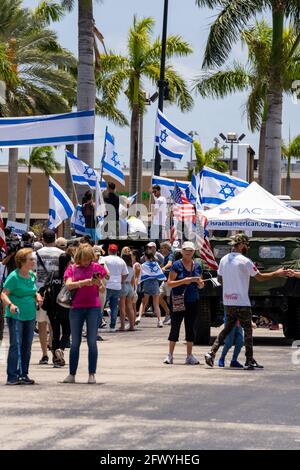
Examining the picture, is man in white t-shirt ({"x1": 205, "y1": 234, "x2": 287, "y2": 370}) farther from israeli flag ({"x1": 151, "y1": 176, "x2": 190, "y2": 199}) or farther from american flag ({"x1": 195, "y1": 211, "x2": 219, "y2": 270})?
israeli flag ({"x1": 151, "y1": 176, "x2": 190, "y2": 199})

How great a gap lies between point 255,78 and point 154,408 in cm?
3643

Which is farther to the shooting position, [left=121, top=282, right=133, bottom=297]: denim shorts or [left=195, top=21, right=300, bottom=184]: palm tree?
[left=195, top=21, right=300, bottom=184]: palm tree

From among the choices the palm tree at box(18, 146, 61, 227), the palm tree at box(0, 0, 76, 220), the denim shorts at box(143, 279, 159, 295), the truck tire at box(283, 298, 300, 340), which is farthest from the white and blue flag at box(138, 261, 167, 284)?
the palm tree at box(18, 146, 61, 227)

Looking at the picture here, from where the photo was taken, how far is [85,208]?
91.8ft

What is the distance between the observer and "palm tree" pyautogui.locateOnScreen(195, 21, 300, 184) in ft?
137

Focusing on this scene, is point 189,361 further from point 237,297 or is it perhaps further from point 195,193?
point 195,193

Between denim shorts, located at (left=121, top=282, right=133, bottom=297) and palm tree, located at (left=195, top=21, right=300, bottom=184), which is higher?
palm tree, located at (left=195, top=21, right=300, bottom=184)

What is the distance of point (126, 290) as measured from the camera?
25.8 m

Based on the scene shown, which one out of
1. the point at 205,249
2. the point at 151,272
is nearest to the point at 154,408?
the point at 205,249

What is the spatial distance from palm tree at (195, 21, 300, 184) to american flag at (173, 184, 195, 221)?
8.36 metres

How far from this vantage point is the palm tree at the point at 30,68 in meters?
47.2

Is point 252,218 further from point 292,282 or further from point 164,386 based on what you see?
point 164,386

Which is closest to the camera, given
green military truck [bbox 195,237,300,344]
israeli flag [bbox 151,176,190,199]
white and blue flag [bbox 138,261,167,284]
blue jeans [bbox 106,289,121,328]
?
green military truck [bbox 195,237,300,344]
